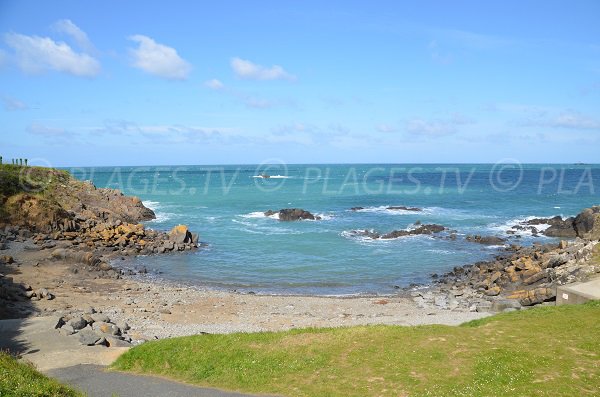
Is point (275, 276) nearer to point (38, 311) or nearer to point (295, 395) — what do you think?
point (38, 311)

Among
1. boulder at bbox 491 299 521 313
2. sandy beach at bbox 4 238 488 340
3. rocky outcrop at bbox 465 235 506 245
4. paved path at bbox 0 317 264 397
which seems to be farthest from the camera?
rocky outcrop at bbox 465 235 506 245

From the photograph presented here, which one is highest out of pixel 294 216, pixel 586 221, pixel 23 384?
pixel 586 221

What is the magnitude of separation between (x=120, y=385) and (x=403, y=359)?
9.11 meters

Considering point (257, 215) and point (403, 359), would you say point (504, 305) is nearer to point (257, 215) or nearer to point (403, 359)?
point (403, 359)

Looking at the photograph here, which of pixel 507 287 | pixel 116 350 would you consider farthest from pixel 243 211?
pixel 116 350

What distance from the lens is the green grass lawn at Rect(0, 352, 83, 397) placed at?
32.5 feet

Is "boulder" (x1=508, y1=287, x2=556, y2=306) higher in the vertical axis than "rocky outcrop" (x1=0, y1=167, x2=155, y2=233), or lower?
lower

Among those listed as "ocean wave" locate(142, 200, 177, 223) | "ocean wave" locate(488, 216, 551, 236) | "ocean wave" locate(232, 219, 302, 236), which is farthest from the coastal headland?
"ocean wave" locate(142, 200, 177, 223)

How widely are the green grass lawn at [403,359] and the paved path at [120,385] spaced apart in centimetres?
52

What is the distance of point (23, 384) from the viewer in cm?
1052

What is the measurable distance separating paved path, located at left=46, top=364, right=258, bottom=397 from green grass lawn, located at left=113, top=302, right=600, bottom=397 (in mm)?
518

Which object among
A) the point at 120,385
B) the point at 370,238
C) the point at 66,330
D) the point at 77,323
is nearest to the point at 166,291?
the point at 77,323

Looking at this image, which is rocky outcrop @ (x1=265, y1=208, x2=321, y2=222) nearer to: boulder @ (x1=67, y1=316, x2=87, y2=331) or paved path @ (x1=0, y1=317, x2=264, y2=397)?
boulder @ (x1=67, y1=316, x2=87, y2=331)

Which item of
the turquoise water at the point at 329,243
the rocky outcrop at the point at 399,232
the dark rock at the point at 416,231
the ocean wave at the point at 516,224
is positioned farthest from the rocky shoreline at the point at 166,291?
the ocean wave at the point at 516,224
